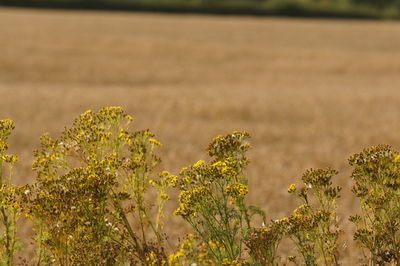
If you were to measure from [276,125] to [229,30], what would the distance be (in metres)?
24.4

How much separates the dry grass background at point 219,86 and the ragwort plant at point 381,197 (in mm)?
5168

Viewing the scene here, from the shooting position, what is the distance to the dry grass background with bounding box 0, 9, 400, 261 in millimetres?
13242

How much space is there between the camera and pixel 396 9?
52531 mm

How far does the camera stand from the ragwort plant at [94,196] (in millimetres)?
2924

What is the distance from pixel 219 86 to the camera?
22.0 m

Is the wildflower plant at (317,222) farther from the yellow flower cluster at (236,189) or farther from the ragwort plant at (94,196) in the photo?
the ragwort plant at (94,196)

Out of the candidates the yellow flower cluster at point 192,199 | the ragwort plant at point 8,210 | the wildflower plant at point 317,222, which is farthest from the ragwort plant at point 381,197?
the ragwort plant at point 8,210

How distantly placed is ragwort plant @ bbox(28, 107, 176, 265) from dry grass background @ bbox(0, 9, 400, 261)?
5.47 meters

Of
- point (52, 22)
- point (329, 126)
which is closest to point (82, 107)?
point (329, 126)

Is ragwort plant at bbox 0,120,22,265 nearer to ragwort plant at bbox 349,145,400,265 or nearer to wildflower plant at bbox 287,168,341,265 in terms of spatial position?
wildflower plant at bbox 287,168,341,265

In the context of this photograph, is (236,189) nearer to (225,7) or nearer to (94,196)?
(94,196)

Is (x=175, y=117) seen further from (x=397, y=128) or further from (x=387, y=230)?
(x=387, y=230)

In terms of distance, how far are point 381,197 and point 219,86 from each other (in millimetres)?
19198

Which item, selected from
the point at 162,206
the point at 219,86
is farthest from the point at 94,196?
the point at 219,86
